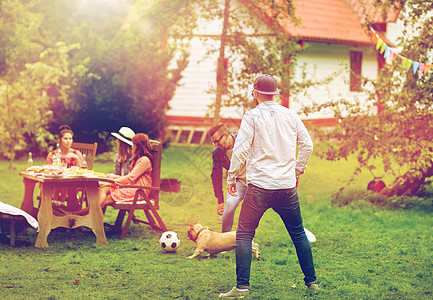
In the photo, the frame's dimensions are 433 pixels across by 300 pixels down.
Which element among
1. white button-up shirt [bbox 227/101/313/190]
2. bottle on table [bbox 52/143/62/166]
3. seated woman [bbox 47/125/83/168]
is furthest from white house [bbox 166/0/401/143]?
white button-up shirt [bbox 227/101/313/190]

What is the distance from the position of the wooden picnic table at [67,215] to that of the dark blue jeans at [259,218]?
2.89 meters

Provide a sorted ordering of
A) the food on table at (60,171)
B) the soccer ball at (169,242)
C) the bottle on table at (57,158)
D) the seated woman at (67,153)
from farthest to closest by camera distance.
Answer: the seated woman at (67,153), the bottle on table at (57,158), the food on table at (60,171), the soccer ball at (169,242)

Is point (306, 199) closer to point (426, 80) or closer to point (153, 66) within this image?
point (426, 80)

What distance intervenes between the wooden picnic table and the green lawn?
7.5 inches

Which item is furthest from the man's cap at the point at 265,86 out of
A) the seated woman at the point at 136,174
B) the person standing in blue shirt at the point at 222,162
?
the seated woman at the point at 136,174

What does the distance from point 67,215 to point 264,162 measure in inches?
139

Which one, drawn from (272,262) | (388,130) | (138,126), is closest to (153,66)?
(138,126)

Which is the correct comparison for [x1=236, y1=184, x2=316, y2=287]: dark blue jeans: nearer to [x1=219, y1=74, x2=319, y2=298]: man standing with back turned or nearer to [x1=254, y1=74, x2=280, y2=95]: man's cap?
[x1=219, y1=74, x2=319, y2=298]: man standing with back turned

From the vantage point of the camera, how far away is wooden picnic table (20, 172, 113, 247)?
7547 millimetres

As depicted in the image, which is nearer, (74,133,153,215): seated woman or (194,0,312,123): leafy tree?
(74,133,153,215): seated woman

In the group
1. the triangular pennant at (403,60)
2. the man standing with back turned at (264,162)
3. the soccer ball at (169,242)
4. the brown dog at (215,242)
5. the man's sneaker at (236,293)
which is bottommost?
the soccer ball at (169,242)

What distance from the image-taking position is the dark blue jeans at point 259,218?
16.9ft

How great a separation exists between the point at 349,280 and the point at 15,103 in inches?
435

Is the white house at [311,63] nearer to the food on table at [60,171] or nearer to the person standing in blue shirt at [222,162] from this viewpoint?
the food on table at [60,171]
